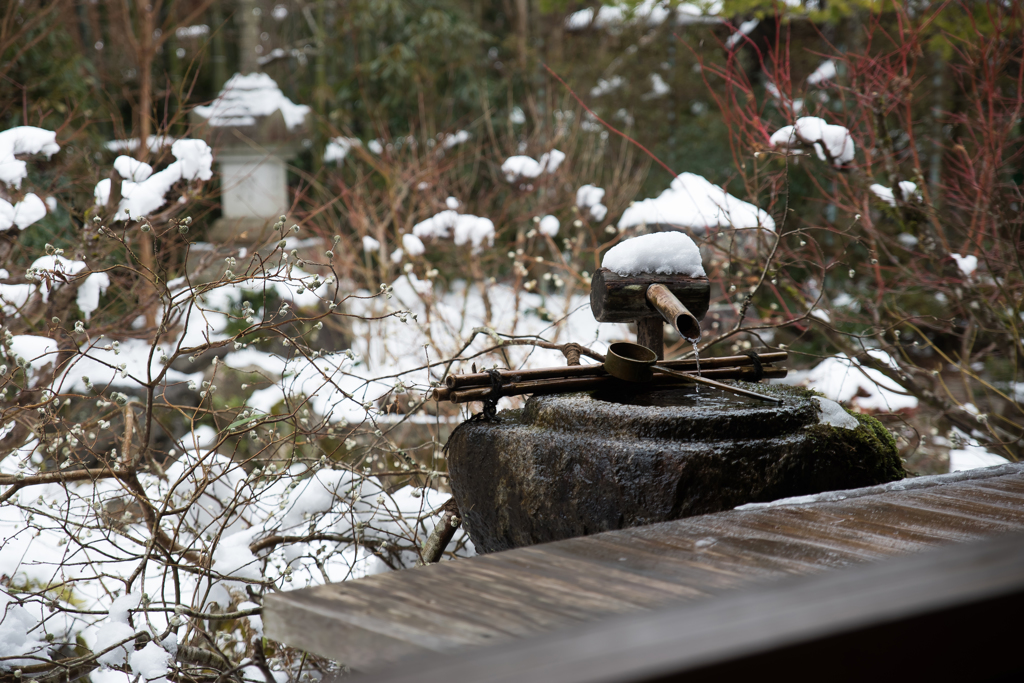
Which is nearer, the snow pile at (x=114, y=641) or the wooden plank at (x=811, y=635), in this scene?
the wooden plank at (x=811, y=635)

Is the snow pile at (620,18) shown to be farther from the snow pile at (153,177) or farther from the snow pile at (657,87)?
the snow pile at (153,177)

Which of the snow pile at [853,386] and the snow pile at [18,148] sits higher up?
the snow pile at [18,148]

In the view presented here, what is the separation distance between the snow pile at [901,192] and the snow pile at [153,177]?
144 inches

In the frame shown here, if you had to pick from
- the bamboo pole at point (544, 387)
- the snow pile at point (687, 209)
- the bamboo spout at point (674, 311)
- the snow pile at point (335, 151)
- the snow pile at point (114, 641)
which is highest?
the snow pile at point (335, 151)

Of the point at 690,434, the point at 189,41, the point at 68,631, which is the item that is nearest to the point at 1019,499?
the point at 690,434

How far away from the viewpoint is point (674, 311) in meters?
2.33

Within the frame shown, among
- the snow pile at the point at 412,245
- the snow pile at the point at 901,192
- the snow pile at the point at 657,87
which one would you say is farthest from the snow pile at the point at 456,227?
the snow pile at the point at 657,87

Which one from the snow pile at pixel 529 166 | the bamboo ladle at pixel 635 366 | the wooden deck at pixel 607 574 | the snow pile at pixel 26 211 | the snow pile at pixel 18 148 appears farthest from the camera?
the snow pile at pixel 529 166

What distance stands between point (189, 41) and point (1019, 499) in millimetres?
12372

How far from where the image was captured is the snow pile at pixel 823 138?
13.1 feet

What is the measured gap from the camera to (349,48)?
36.2 feet

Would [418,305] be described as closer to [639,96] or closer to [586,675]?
[639,96]

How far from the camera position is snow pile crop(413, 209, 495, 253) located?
235 inches

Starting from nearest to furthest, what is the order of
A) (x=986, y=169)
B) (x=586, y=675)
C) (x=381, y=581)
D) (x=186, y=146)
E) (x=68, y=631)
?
(x=586, y=675) < (x=381, y=581) < (x=68, y=631) < (x=186, y=146) < (x=986, y=169)
